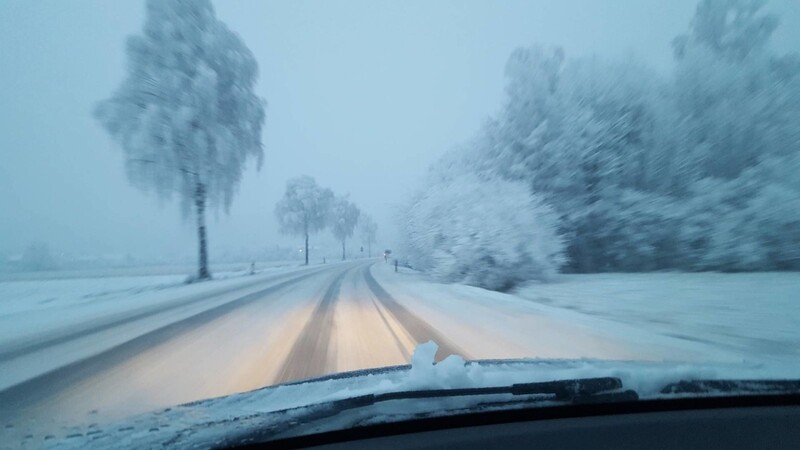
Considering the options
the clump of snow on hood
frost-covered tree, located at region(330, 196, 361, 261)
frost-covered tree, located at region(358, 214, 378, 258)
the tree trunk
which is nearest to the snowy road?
the clump of snow on hood

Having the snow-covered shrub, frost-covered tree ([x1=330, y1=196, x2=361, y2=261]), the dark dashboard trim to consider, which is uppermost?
frost-covered tree ([x1=330, y1=196, x2=361, y2=261])

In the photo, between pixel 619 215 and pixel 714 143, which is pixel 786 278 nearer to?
pixel 714 143

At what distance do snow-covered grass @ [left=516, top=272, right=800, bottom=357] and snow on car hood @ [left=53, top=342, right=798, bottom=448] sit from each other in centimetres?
310

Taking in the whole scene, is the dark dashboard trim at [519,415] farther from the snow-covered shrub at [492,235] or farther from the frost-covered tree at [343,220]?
the frost-covered tree at [343,220]

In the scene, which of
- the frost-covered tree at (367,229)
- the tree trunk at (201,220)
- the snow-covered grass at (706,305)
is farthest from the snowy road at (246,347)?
the frost-covered tree at (367,229)

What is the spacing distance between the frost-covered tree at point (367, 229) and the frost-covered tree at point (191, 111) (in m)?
34.2

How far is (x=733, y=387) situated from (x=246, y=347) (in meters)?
5.76

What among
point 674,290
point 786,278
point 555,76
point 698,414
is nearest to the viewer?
point 698,414

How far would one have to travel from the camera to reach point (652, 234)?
13.6 m

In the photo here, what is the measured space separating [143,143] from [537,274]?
12.4 metres

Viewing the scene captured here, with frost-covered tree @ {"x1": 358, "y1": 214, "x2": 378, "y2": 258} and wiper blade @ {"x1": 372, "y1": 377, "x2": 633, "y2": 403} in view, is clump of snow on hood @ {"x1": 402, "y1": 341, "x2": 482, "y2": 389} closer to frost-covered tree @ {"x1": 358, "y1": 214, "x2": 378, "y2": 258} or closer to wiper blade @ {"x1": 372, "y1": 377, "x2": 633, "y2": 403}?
wiper blade @ {"x1": 372, "y1": 377, "x2": 633, "y2": 403}

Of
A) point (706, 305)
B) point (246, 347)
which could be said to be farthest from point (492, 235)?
point (246, 347)

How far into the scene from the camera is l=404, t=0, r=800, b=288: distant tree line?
1060 cm

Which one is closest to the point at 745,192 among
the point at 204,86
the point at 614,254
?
the point at 614,254
